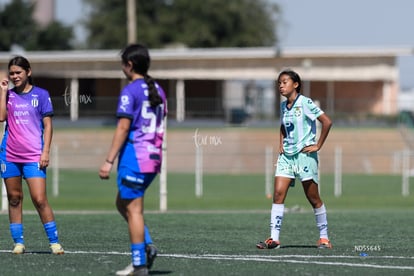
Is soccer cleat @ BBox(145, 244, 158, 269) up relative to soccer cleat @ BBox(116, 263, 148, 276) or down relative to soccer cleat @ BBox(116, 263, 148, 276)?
up

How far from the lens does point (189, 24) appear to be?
78875 mm

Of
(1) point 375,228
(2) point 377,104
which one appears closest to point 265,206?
(1) point 375,228

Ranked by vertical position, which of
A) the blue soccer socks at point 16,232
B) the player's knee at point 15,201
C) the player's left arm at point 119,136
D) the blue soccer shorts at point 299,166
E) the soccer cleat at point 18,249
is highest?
the player's left arm at point 119,136

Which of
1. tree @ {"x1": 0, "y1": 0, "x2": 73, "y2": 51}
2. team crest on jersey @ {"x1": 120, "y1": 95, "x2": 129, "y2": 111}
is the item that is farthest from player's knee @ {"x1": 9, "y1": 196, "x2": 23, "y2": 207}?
tree @ {"x1": 0, "y1": 0, "x2": 73, "y2": 51}

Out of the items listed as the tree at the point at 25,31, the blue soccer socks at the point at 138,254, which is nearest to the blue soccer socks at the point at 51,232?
the blue soccer socks at the point at 138,254

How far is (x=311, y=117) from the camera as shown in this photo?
12.1 m

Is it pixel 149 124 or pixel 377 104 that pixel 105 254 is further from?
pixel 377 104

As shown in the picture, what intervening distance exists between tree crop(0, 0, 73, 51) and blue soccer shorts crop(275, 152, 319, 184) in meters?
65.4

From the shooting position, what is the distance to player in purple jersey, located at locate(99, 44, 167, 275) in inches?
358

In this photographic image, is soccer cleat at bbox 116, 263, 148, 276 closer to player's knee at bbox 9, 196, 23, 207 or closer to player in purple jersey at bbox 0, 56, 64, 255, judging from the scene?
player in purple jersey at bbox 0, 56, 64, 255

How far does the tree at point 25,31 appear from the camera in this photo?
76812mm

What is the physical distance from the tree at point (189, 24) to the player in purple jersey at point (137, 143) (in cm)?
6887

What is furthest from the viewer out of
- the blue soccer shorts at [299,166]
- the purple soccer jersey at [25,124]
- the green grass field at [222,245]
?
the blue soccer shorts at [299,166]

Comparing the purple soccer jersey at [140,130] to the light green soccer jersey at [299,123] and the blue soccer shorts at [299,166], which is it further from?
the blue soccer shorts at [299,166]
